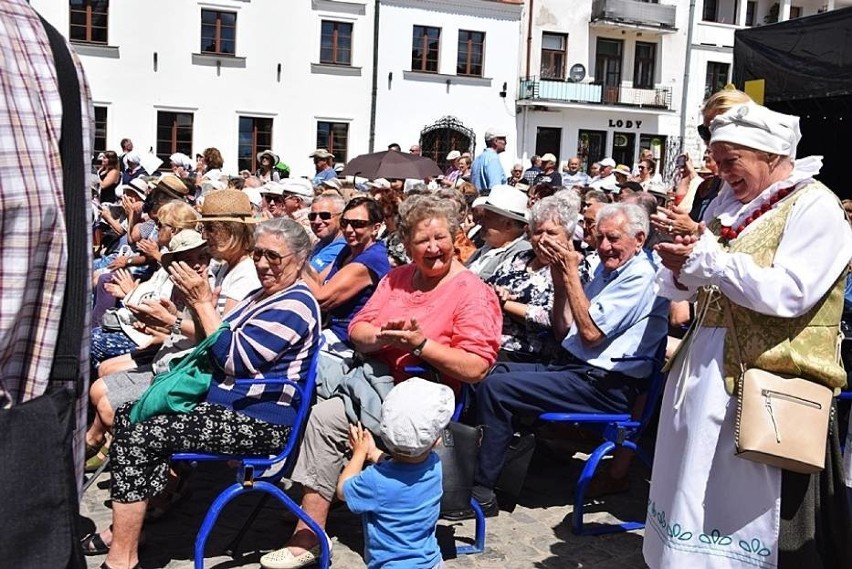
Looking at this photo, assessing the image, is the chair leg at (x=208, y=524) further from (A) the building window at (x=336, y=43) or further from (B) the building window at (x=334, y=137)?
(A) the building window at (x=336, y=43)

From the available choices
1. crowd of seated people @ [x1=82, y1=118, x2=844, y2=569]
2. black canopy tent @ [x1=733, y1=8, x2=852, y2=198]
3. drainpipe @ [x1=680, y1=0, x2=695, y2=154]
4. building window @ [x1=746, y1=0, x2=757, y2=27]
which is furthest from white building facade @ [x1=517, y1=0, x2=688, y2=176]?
crowd of seated people @ [x1=82, y1=118, x2=844, y2=569]

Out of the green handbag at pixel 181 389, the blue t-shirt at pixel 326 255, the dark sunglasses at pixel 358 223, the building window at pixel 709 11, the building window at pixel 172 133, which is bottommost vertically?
the green handbag at pixel 181 389

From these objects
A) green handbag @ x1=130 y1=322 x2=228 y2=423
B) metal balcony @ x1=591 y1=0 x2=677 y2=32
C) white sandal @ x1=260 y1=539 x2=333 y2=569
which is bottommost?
white sandal @ x1=260 y1=539 x2=333 y2=569

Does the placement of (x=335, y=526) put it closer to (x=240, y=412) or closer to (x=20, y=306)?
(x=240, y=412)

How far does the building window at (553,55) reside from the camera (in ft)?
102

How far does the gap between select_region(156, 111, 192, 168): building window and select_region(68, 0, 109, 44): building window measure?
8.65 feet

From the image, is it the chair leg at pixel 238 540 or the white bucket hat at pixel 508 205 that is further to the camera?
the white bucket hat at pixel 508 205

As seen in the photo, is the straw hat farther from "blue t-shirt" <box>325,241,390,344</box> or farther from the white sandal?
the white sandal

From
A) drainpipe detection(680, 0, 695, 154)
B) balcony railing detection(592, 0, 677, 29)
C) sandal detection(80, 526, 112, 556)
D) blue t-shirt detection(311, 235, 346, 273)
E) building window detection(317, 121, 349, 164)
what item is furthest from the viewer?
drainpipe detection(680, 0, 695, 154)

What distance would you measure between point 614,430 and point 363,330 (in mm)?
1318

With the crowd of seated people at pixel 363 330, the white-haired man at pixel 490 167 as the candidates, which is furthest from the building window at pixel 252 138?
the crowd of seated people at pixel 363 330

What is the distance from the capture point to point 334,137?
27422mm

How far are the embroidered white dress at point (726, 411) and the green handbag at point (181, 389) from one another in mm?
A: 1885

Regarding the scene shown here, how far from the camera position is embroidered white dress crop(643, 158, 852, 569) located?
9.08 feet
